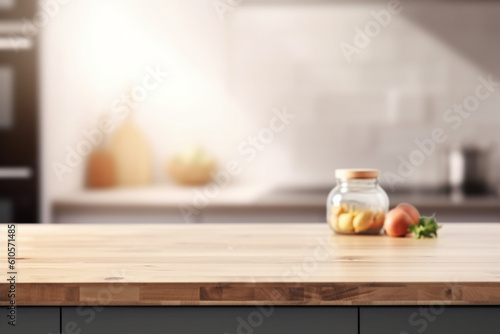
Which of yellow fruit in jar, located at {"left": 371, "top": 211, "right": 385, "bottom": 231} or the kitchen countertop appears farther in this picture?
the kitchen countertop

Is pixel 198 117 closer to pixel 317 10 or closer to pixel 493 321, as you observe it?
pixel 317 10

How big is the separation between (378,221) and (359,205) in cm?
6

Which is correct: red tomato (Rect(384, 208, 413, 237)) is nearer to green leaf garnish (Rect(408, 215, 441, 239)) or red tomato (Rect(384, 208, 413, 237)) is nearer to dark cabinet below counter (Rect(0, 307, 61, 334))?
green leaf garnish (Rect(408, 215, 441, 239))

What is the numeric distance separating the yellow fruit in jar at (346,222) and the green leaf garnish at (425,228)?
0.13 m

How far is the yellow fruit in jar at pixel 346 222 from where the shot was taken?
141cm

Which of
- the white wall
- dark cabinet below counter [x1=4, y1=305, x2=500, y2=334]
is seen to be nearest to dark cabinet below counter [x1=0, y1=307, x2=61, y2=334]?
dark cabinet below counter [x1=4, y1=305, x2=500, y2=334]

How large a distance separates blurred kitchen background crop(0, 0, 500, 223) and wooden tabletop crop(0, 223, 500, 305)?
5.24ft

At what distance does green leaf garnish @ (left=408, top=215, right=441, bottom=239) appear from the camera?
4.53 feet

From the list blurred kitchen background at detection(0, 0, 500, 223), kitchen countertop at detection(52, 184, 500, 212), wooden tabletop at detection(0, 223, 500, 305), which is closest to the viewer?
wooden tabletop at detection(0, 223, 500, 305)

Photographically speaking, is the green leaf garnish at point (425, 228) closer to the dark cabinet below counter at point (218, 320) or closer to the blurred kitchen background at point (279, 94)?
the dark cabinet below counter at point (218, 320)

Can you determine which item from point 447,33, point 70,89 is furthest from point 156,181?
point 447,33

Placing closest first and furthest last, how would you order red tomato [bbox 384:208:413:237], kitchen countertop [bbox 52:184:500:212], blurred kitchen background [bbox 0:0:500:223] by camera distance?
red tomato [bbox 384:208:413:237]
kitchen countertop [bbox 52:184:500:212]
blurred kitchen background [bbox 0:0:500:223]

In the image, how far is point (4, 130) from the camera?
2557mm

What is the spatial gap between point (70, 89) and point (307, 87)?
117 cm
